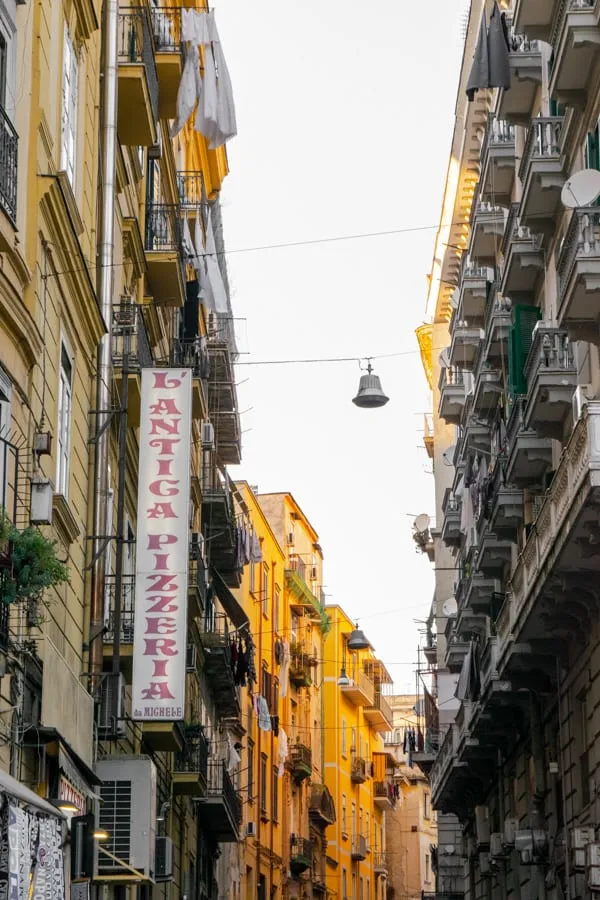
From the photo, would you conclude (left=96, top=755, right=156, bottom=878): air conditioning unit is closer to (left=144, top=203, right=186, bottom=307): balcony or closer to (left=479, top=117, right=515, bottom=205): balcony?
(left=144, top=203, right=186, bottom=307): balcony

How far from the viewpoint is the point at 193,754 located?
32094 millimetres

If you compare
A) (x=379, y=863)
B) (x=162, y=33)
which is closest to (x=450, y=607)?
(x=162, y=33)

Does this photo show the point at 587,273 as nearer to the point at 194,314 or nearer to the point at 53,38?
the point at 53,38

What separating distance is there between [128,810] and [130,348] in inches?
244

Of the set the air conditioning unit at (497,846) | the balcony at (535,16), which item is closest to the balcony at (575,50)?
the balcony at (535,16)

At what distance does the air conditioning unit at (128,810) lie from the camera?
18.5 metres

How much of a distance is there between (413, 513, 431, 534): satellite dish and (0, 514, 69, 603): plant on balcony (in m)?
40.0

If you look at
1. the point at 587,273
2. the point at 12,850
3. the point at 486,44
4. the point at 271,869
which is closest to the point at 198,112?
the point at 486,44

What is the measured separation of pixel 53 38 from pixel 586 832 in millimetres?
12218

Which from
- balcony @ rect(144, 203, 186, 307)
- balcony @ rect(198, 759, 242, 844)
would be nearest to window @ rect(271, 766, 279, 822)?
balcony @ rect(198, 759, 242, 844)

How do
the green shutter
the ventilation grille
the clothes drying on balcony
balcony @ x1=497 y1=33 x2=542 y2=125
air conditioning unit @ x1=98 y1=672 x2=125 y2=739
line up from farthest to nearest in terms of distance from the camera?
the green shutter, balcony @ x1=497 y1=33 x2=542 y2=125, the clothes drying on balcony, the ventilation grille, air conditioning unit @ x1=98 y1=672 x2=125 y2=739

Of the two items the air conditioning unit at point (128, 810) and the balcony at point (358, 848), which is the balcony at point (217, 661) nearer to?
the air conditioning unit at point (128, 810)

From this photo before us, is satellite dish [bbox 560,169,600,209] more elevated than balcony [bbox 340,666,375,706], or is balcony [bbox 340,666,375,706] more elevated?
balcony [bbox 340,666,375,706]

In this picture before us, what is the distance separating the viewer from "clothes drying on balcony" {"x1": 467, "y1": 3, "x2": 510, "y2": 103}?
23.0m
